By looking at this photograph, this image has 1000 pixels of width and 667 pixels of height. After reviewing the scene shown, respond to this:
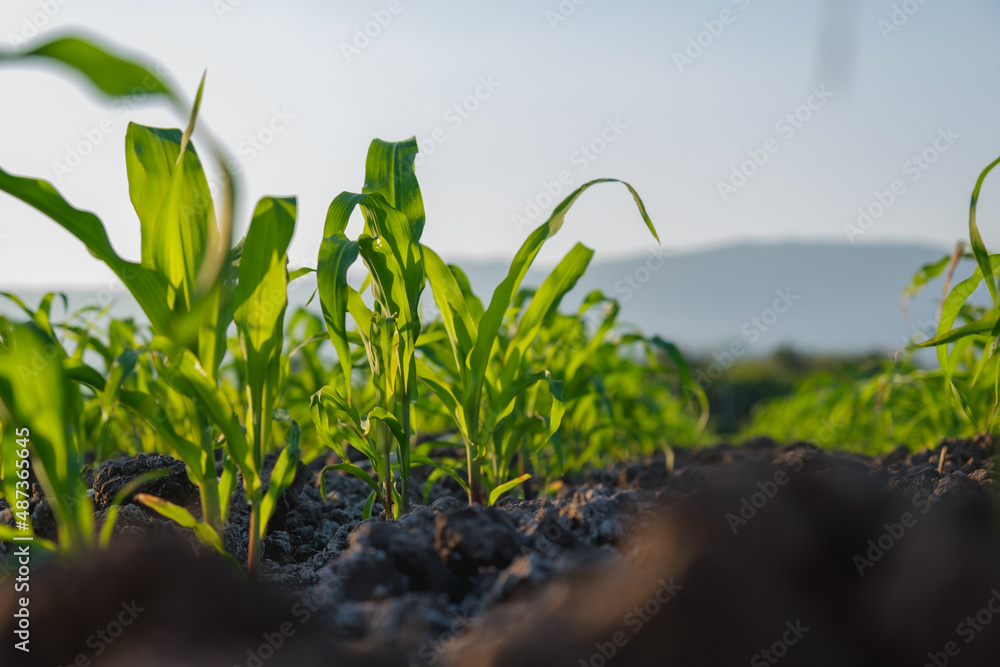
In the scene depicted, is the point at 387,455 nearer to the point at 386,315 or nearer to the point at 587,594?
the point at 386,315

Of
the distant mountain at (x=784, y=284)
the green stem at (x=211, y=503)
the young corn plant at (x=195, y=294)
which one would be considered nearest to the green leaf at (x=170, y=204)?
the young corn plant at (x=195, y=294)

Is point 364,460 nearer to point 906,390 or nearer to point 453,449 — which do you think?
point 453,449

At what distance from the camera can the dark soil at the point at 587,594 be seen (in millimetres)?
822

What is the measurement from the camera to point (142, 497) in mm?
1078

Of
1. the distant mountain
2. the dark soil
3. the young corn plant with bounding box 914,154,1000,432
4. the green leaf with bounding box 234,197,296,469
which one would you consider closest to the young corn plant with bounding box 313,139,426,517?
the green leaf with bounding box 234,197,296,469

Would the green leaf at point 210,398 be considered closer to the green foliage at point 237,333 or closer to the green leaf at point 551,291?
the green foliage at point 237,333

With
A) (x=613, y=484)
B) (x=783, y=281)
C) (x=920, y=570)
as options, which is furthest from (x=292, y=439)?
(x=783, y=281)

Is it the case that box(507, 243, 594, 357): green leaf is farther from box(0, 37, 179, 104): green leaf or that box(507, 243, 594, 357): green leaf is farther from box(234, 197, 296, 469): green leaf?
box(0, 37, 179, 104): green leaf

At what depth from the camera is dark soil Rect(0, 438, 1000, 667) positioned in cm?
82

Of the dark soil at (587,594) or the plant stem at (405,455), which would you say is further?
the plant stem at (405,455)

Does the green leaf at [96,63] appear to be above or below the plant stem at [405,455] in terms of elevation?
above

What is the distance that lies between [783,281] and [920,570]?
518ft

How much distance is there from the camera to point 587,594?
881 millimetres

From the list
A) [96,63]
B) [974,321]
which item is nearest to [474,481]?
[96,63]
